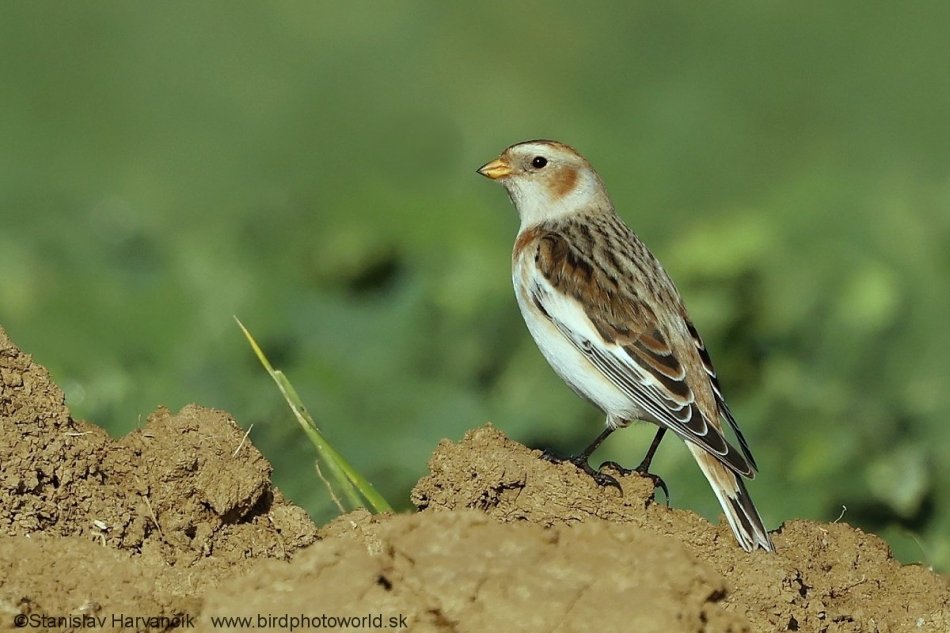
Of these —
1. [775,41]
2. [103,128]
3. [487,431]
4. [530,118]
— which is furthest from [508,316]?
[775,41]

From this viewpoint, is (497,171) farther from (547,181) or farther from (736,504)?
(736,504)

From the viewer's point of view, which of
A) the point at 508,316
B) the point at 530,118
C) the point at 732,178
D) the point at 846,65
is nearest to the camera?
the point at 508,316

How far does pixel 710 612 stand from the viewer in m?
4.34

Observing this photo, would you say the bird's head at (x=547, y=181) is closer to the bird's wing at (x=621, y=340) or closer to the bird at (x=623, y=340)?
the bird at (x=623, y=340)

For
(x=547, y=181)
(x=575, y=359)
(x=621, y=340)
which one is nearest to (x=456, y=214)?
(x=547, y=181)

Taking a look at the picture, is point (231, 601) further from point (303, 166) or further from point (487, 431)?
point (303, 166)

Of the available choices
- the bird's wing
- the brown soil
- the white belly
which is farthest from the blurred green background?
the brown soil

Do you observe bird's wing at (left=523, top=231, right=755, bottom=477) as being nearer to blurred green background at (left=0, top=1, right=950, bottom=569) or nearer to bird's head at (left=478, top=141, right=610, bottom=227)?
bird's head at (left=478, top=141, right=610, bottom=227)

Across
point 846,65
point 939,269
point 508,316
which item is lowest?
point 939,269

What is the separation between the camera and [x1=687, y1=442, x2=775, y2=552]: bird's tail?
195 inches

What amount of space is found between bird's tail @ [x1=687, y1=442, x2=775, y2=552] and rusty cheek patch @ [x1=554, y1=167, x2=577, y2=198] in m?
1.45

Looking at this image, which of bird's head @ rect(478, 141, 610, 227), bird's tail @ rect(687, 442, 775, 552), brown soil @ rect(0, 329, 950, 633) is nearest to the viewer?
brown soil @ rect(0, 329, 950, 633)

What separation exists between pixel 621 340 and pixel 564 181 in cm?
105

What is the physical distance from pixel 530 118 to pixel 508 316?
3.83m
